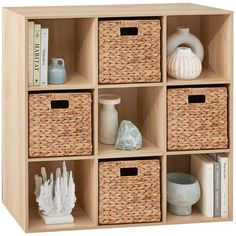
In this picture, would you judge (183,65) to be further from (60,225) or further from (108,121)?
(60,225)

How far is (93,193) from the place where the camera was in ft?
19.4

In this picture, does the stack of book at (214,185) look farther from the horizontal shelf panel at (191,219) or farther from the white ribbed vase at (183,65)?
the white ribbed vase at (183,65)

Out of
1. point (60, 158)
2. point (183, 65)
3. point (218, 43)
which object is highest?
point (218, 43)

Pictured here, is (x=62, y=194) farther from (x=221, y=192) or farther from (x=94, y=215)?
(x=221, y=192)

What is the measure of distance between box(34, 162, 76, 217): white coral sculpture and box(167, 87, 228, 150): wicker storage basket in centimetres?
56

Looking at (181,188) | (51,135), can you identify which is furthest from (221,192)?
(51,135)

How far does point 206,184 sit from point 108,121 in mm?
615

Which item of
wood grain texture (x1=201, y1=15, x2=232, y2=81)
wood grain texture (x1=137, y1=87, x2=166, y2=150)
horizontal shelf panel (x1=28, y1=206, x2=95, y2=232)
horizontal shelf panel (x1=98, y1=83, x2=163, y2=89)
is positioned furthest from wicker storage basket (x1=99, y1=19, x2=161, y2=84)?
horizontal shelf panel (x1=28, y1=206, x2=95, y2=232)

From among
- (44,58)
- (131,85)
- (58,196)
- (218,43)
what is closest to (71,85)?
(44,58)

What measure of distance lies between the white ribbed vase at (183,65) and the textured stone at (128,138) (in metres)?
0.35

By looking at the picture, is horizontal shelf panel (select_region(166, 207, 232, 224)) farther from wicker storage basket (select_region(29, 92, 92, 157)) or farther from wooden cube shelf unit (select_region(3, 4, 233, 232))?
wicker storage basket (select_region(29, 92, 92, 157))

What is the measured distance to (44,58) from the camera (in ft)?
19.0

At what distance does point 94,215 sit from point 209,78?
36.6 inches

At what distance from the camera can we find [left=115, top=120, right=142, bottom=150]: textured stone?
596cm
